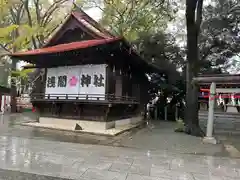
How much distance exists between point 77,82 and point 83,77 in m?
0.48

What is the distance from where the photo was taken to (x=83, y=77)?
1172cm

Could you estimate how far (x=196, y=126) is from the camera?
1088cm

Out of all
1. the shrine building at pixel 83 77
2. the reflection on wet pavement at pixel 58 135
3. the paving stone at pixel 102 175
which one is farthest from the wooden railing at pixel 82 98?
the paving stone at pixel 102 175

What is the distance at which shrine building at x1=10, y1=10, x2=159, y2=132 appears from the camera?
1080cm

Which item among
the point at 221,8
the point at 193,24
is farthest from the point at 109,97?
the point at 221,8

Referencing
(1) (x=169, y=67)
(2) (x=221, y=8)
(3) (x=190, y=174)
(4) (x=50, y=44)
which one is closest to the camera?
(3) (x=190, y=174)

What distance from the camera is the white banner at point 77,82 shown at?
11203 mm

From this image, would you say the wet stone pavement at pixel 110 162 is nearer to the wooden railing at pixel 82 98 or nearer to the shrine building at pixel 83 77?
the wooden railing at pixel 82 98

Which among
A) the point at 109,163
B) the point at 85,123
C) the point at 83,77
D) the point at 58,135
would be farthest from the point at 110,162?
the point at 83,77

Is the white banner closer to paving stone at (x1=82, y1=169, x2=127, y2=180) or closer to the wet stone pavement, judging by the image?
the wet stone pavement

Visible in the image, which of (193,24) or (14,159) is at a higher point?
(193,24)

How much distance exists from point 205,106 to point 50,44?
12.9m

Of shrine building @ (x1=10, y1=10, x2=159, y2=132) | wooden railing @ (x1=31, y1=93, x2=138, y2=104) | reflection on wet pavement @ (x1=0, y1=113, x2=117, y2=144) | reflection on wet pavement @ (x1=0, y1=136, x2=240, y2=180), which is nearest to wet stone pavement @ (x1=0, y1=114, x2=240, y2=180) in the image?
reflection on wet pavement @ (x1=0, y1=136, x2=240, y2=180)

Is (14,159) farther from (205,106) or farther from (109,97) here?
(205,106)
